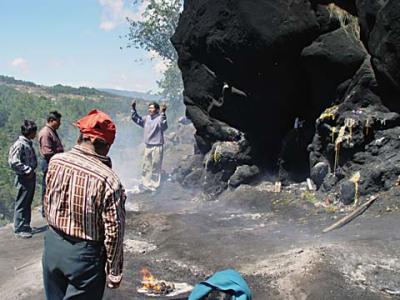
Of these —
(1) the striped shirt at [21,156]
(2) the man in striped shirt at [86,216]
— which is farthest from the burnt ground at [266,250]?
(2) the man in striped shirt at [86,216]

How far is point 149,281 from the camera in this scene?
5.96 metres

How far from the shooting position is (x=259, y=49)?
10352 millimetres

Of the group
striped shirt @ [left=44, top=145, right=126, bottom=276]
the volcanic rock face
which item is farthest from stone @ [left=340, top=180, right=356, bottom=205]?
striped shirt @ [left=44, top=145, right=126, bottom=276]

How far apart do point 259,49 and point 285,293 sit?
6350 millimetres

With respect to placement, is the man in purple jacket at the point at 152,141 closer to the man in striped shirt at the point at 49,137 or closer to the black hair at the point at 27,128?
the man in striped shirt at the point at 49,137

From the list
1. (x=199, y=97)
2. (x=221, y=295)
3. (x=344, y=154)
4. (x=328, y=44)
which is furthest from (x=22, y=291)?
(x=199, y=97)

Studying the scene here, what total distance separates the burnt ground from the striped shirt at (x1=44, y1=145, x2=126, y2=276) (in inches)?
91.9

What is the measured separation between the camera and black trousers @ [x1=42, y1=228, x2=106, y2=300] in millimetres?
3332

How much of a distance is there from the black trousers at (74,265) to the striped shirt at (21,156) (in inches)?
186

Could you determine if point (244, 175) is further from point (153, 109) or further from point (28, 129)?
point (28, 129)

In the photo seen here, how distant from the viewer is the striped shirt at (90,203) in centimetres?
330

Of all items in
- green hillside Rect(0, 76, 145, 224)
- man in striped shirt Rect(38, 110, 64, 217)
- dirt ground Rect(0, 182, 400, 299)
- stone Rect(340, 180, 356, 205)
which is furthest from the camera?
green hillside Rect(0, 76, 145, 224)

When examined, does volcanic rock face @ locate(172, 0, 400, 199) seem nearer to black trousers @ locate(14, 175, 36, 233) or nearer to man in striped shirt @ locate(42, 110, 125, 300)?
black trousers @ locate(14, 175, 36, 233)

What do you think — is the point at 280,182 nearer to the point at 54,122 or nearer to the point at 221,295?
the point at 54,122
